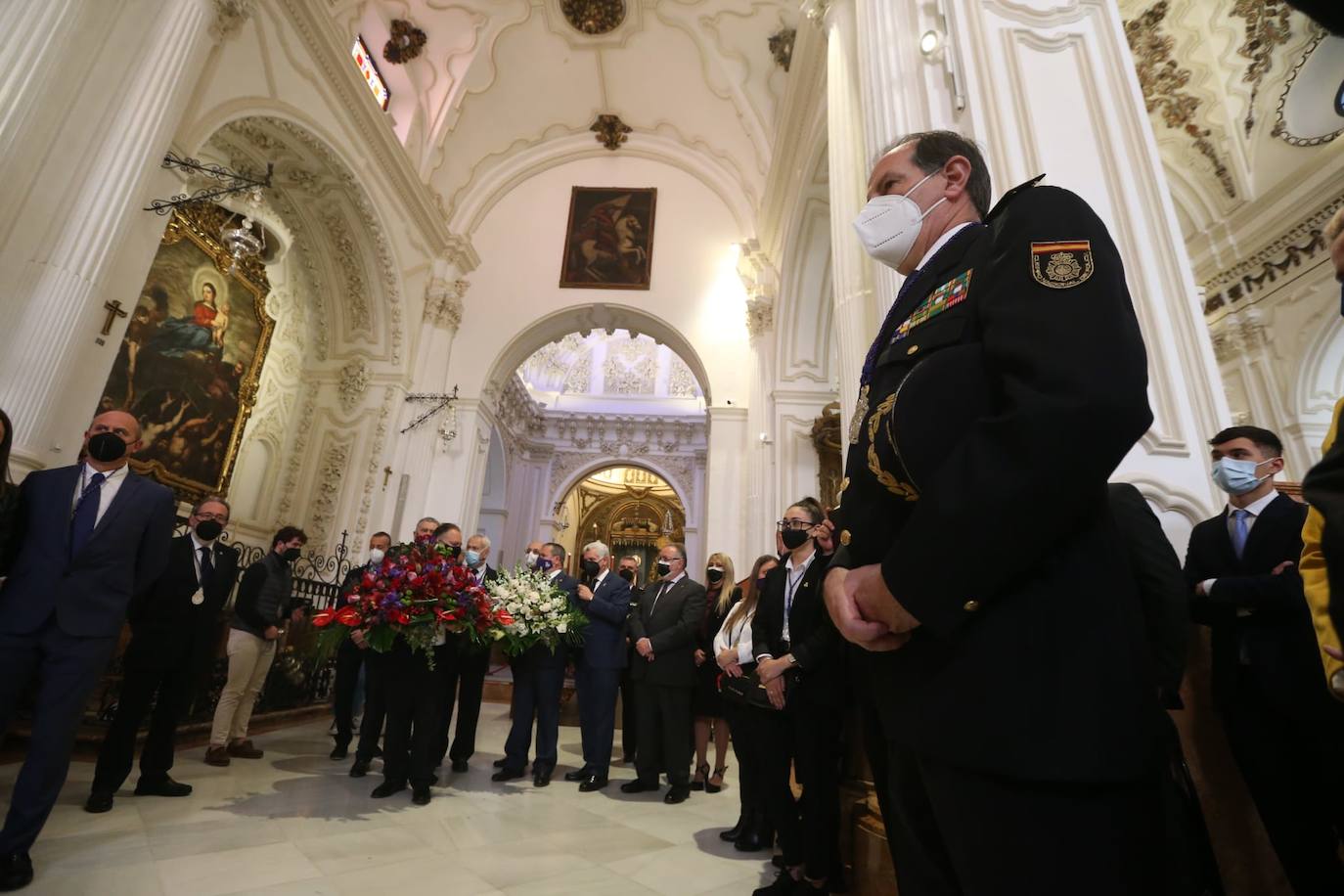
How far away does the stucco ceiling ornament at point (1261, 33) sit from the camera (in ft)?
22.9

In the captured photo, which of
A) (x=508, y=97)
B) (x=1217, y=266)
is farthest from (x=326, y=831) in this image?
(x=508, y=97)

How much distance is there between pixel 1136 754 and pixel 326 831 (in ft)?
10.8

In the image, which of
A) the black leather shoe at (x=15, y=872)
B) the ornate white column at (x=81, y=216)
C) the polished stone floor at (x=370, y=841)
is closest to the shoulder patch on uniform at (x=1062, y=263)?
the polished stone floor at (x=370, y=841)

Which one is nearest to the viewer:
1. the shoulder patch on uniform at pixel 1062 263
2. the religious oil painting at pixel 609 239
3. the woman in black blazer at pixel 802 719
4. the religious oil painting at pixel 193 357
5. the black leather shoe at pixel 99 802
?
the shoulder patch on uniform at pixel 1062 263

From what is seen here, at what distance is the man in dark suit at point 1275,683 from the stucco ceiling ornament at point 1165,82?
7.70m

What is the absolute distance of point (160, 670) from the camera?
328 centimetres

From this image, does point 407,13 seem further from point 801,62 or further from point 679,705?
point 679,705

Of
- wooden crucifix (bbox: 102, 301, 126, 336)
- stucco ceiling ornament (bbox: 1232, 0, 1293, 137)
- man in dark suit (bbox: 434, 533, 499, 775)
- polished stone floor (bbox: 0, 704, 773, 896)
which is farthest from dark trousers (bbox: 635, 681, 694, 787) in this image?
stucco ceiling ornament (bbox: 1232, 0, 1293, 137)

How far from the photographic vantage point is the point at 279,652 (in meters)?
6.10

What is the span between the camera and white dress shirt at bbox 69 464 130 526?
2.42m

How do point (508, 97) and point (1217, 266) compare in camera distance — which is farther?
point (508, 97)

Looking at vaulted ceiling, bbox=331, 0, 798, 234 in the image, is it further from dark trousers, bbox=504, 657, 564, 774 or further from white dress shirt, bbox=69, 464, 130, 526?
dark trousers, bbox=504, 657, 564, 774

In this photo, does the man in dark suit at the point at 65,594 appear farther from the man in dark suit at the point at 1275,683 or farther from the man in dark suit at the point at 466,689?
the man in dark suit at the point at 1275,683

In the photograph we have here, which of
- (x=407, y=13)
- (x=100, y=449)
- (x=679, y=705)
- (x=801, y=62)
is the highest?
(x=407, y=13)
